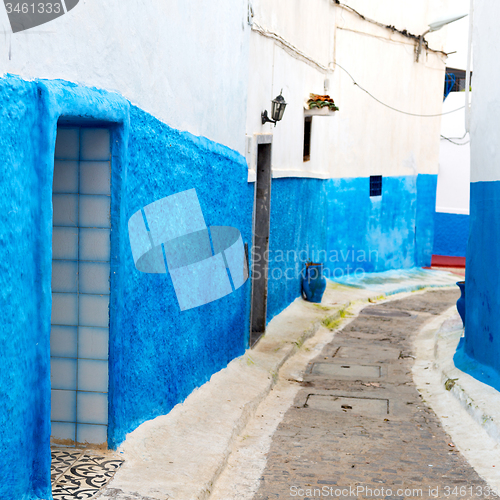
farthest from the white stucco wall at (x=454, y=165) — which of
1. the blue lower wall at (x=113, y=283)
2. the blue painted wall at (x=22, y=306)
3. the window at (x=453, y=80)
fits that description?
the blue painted wall at (x=22, y=306)

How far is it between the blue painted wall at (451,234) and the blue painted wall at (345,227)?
243cm

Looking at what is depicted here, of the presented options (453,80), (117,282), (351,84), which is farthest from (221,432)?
(453,80)

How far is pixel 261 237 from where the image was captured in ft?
29.4

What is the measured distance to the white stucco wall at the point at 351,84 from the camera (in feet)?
29.1

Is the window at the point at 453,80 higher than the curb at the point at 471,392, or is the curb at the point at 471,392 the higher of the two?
the window at the point at 453,80

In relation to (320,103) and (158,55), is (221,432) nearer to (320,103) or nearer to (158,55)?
(158,55)

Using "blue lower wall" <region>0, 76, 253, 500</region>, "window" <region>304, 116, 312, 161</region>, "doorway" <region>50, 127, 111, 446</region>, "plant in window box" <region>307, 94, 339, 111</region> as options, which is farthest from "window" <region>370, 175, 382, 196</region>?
"doorway" <region>50, 127, 111, 446</region>

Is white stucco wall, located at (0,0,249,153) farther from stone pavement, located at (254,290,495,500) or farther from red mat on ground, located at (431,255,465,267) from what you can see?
red mat on ground, located at (431,255,465,267)

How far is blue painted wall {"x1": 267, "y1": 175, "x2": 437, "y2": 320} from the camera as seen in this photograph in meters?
10.1

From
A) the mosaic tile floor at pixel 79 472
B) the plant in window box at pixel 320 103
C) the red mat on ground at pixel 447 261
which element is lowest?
the mosaic tile floor at pixel 79 472

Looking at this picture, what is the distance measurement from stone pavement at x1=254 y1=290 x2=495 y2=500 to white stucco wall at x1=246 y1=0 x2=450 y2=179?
110 inches

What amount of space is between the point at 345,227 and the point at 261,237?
5.78 m

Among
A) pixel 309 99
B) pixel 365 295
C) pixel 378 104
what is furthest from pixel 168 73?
pixel 378 104

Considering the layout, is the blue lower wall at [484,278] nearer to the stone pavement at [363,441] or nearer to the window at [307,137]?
the stone pavement at [363,441]
